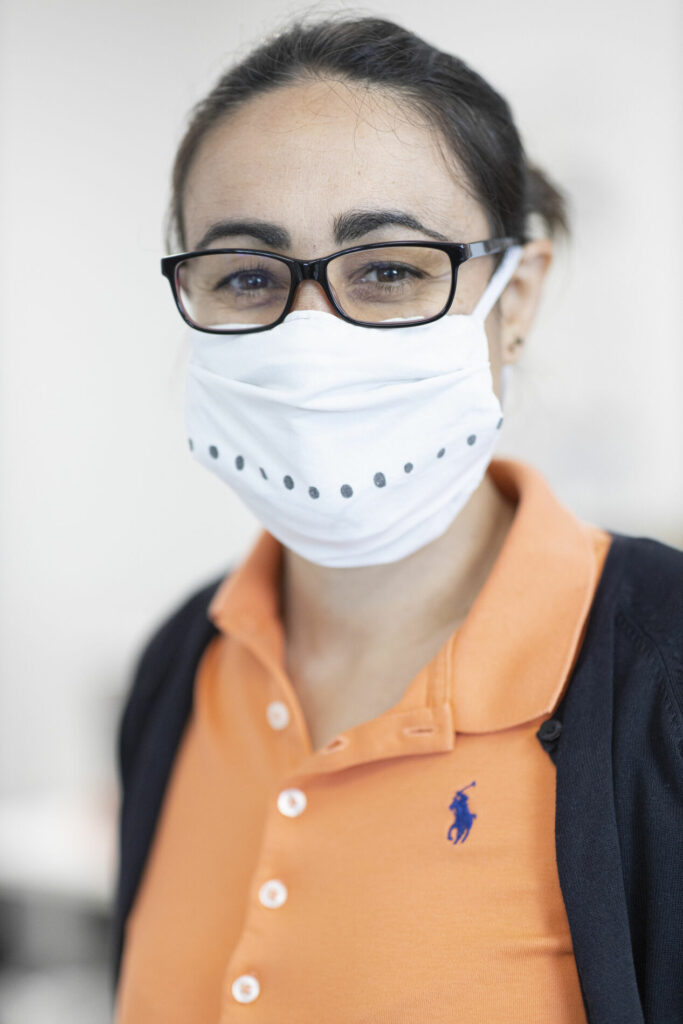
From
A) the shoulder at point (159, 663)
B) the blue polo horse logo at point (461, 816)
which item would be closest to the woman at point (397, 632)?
the blue polo horse logo at point (461, 816)

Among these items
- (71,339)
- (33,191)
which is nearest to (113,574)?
(71,339)

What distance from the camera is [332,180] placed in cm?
99

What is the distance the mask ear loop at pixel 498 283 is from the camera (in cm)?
108

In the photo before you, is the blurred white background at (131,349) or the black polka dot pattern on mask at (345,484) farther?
the blurred white background at (131,349)

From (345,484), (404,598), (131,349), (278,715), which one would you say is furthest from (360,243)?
(131,349)

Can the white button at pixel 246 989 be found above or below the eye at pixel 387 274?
below

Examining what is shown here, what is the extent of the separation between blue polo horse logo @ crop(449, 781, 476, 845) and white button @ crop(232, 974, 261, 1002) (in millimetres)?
250

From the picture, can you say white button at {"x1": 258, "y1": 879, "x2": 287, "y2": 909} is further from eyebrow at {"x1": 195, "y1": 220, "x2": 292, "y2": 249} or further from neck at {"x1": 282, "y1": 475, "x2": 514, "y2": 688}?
eyebrow at {"x1": 195, "y1": 220, "x2": 292, "y2": 249}

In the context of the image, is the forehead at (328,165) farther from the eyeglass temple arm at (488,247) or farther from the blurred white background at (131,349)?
the blurred white background at (131,349)

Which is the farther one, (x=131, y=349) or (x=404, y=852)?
(x=131, y=349)

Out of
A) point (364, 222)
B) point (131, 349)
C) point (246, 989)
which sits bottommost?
point (246, 989)

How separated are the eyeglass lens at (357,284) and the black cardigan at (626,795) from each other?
1.22 feet

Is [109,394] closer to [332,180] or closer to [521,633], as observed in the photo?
[332,180]

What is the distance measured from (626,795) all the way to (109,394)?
2049 millimetres
